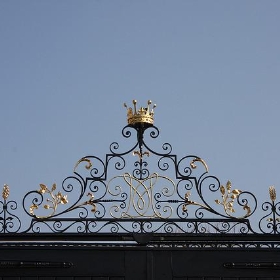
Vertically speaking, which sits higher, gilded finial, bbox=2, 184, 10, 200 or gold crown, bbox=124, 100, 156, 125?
gold crown, bbox=124, 100, 156, 125

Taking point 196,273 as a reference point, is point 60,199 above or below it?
above

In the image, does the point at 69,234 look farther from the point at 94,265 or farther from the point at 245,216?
the point at 245,216

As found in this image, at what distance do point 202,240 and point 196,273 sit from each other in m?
0.26

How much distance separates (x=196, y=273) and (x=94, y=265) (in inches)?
31.4

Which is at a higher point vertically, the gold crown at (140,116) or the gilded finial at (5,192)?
the gold crown at (140,116)

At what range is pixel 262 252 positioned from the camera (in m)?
5.80

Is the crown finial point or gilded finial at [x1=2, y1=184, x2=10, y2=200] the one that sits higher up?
the crown finial point

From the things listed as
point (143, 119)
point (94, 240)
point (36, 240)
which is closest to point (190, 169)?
point (143, 119)

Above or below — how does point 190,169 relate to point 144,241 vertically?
above

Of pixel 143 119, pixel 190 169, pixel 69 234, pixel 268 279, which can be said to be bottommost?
pixel 268 279

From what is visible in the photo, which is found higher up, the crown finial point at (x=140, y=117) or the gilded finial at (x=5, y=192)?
the crown finial point at (x=140, y=117)

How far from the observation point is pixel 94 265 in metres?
5.74

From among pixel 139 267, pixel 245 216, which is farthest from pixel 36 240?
pixel 245 216

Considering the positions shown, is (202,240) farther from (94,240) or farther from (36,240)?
(36,240)
